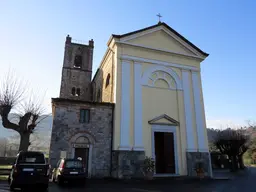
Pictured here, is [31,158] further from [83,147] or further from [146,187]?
[146,187]

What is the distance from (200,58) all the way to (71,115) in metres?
12.0

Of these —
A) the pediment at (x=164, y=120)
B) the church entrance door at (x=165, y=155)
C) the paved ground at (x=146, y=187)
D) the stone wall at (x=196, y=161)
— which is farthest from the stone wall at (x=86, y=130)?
the stone wall at (x=196, y=161)

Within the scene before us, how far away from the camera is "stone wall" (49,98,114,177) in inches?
500

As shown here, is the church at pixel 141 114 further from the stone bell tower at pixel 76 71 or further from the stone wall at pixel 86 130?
the stone bell tower at pixel 76 71

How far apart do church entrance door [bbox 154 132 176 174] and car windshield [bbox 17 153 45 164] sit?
8901 mm

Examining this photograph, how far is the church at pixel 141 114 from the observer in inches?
517

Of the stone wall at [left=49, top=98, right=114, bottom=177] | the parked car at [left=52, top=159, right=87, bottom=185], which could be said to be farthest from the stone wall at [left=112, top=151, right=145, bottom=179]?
the parked car at [left=52, top=159, right=87, bottom=185]

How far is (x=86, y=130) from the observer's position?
13.4 meters

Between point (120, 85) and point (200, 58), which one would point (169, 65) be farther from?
point (120, 85)

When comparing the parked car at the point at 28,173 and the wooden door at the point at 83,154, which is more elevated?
the wooden door at the point at 83,154

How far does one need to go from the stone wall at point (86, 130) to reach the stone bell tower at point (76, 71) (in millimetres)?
11222

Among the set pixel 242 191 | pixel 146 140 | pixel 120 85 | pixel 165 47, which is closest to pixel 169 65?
pixel 165 47

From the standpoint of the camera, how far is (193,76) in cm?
1744

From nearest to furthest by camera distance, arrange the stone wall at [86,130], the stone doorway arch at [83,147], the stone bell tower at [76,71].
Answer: the stone wall at [86,130] < the stone doorway arch at [83,147] < the stone bell tower at [76,71]
